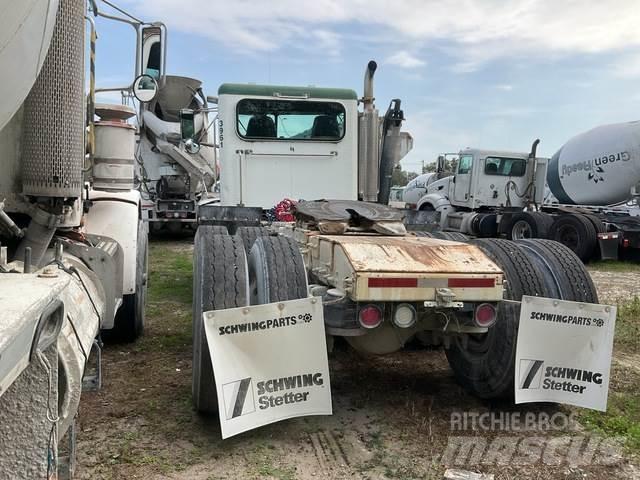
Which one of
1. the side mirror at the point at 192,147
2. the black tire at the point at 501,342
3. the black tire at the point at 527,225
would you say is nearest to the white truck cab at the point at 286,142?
the black tire at the point at 501,342

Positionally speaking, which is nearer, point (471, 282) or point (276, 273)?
point (471, 282)

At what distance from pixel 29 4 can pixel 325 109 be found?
480cm

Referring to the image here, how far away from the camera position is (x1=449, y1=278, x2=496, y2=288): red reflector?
118 inches

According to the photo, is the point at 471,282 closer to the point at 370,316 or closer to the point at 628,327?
the point at 370,316

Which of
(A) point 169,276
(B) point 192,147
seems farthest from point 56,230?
(B) point 192,147

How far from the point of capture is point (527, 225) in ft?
41.6

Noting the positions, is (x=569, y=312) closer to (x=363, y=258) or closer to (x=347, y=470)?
(x=363, y=258)

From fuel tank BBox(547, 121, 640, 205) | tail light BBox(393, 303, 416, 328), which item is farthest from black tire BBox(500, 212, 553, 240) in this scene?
tail light BBox(393, 303, 416, 328)

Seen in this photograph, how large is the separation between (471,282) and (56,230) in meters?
2.32

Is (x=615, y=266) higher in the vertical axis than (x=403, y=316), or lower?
lower

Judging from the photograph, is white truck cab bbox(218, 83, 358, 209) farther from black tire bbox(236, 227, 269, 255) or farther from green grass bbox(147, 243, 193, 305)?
black tire bbox(236, 227, 269, 255)

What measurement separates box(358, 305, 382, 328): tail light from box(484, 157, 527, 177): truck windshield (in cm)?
1189

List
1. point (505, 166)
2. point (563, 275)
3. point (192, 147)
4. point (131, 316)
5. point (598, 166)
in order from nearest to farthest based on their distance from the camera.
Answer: point (563, 275) < point (131, 316) < point (192, 147) < point (598, 166) < point (505, 166)

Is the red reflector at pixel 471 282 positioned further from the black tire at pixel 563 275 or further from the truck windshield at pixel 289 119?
the truck windshield at pixel 289 119
